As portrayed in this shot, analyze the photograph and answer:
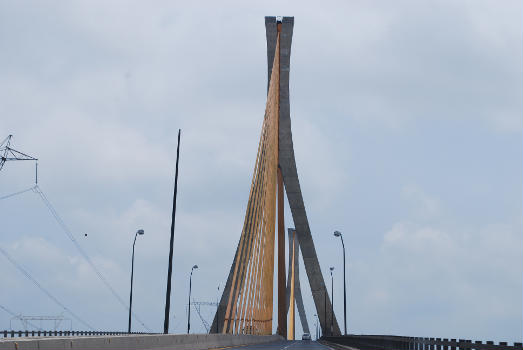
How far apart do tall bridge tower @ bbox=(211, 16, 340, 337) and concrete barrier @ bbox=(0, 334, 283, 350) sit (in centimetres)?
827

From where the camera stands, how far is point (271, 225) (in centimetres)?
5588

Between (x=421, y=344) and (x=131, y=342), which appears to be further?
(x=421, y=344)

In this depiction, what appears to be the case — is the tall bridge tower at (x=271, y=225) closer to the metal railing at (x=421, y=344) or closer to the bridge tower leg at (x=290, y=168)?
the bridge tower leg at (x=290, y=168)

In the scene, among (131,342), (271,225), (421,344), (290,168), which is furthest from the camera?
(290,168)

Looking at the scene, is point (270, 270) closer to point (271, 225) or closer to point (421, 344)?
point (271, 225)

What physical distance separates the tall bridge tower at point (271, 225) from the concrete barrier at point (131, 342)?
827cm

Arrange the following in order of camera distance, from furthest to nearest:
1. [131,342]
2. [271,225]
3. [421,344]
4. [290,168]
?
[290,168] → [271,225] → [421,344] → [131,342]

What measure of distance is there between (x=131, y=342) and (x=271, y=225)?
36.3m

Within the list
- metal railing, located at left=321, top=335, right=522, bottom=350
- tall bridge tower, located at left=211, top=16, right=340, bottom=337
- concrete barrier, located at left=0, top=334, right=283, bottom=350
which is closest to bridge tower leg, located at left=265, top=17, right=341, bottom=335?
tall bridge tower, located at left=211, top=16, right=340, bottom=337

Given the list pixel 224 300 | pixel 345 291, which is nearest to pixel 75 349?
pixel 224 300

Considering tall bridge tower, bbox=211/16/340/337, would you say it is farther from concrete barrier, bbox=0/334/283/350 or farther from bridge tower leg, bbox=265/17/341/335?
concrete barrier, bbox=0/334/283/350

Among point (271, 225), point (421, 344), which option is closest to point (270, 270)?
point (271, 225)

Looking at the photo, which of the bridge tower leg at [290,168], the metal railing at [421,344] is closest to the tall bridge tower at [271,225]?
the bridge tower leg at [290,168]

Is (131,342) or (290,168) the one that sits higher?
(290,168)
